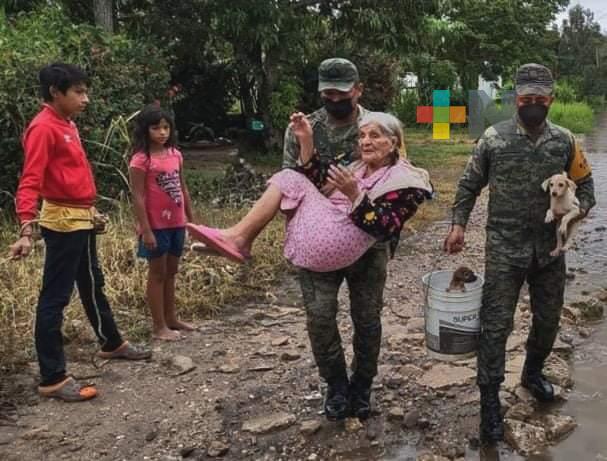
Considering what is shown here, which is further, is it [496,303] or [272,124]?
[272,124]

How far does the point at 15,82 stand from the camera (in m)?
7.21

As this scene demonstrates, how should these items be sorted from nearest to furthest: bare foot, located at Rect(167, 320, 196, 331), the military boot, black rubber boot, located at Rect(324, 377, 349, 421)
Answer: black rubber boot, located at Rect(324, 377, 349, 421)
the military boot
bare foot, located at Rect(167, 320, 196, 331)

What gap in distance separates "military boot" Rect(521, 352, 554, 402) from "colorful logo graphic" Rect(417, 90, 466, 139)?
18.8m

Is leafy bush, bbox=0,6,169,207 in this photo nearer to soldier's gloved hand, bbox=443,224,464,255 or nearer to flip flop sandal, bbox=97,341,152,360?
flip flop sandal, bbox=97,341,152,360

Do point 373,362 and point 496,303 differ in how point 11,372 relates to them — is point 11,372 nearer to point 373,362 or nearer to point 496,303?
point 373,362

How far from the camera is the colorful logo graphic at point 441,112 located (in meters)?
22.8

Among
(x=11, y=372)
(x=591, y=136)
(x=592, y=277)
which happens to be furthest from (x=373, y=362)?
(x=591, y=136)

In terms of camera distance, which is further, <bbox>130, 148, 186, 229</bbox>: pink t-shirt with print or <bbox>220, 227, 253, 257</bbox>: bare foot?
<bbox>130, 148, 186, 229</bbox>: pink t-shirt with print

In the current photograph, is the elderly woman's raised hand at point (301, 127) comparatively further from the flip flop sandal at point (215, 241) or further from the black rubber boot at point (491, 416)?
the black rubber boot at point (491, 416)

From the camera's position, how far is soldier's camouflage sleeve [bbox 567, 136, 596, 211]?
3.52 meters

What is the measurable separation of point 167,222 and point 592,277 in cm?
432

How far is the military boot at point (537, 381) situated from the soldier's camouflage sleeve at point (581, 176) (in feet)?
3.06

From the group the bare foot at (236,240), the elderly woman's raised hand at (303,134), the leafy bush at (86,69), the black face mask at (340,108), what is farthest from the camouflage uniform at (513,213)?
the leafy bush at (86,69)

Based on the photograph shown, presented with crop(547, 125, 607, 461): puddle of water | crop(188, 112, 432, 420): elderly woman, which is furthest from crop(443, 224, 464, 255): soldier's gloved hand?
crop(547, 125, 607, 461): puddle of water
